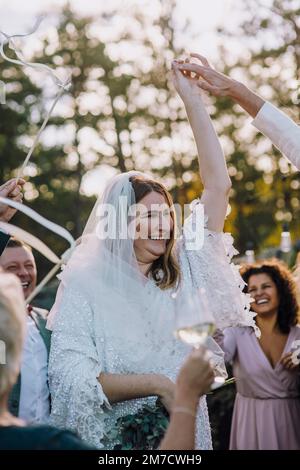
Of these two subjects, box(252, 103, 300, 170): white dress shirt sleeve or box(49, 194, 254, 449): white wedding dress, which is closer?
box(49, 194, 254, 449): white wedding dress

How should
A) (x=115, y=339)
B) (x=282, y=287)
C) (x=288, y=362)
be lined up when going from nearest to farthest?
(x=115, y=339), (x=288, y=362), (x=282, y=287)

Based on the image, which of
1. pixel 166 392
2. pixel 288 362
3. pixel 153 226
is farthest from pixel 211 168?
Answer: pixel 288 362

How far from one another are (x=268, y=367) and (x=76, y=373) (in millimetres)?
2634

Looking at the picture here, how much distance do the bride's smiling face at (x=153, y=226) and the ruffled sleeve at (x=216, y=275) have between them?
0.33ft

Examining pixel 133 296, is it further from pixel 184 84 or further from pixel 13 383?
pixel 13 383

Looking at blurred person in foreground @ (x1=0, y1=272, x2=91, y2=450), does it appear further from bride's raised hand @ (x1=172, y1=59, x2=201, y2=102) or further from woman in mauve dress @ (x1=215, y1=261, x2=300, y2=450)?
woman in mauve dress @ (x1=215, y1=261, x2=300, y2=450)

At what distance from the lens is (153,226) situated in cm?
355

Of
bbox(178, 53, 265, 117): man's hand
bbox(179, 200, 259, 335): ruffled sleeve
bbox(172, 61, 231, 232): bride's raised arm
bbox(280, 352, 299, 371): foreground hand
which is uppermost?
bbox(178, 53, 265, 117): man's hand

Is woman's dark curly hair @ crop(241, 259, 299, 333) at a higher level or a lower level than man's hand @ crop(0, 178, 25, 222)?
higher

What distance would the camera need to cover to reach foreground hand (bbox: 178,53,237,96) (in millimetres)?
3537

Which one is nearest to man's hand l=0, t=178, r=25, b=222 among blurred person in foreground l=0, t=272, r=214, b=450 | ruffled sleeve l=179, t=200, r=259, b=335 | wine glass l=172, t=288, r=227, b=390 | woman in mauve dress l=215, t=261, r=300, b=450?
ruffled sleeve l=179, t=200, r=259, b=335

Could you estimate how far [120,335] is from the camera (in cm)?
337

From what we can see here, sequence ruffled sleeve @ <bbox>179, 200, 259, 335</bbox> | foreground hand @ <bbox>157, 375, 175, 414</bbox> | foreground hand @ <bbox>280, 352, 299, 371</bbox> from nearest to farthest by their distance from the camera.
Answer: foreground hand @ <bbox>157, 375, 175, 414</bbox>, ruffled sleeve @ <bbox>179, 200, 259, 335</bbox>, foreground hand @ <bbox>280, 352, 299, 371</bbox>

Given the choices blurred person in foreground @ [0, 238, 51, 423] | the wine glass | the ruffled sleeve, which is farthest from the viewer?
blurred person in foreground @ [0, 238, 51, 423]
